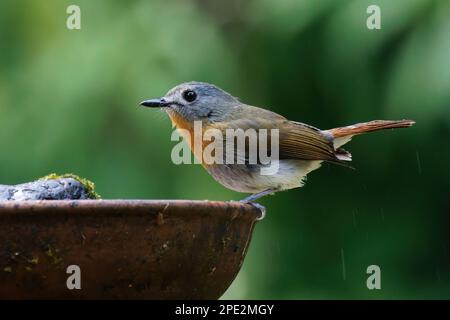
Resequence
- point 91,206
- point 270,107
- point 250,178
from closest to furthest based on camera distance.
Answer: point 91,206 → point 250,178 → point 270,107

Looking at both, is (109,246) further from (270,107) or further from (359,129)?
(270,107)

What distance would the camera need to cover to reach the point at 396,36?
182 inches

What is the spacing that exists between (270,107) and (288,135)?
1.13m

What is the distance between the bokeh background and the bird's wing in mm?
654

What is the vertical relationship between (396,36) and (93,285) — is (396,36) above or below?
above

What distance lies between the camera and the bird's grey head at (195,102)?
3.99 m

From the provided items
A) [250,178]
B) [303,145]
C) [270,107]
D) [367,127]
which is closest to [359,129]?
[367,127]

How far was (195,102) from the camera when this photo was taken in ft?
13.3

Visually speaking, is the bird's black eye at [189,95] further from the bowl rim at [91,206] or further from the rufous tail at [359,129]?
the bowl rim at [91,206]

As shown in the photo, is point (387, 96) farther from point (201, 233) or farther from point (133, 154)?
point (201, 233)

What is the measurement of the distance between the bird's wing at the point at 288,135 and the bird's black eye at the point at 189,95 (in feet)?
0.57

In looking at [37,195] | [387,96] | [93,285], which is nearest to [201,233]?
[93,285]

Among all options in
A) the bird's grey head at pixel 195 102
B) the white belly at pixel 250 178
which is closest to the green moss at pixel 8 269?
the white belly at pixel 250 178

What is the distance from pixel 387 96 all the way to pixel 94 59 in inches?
70.8
